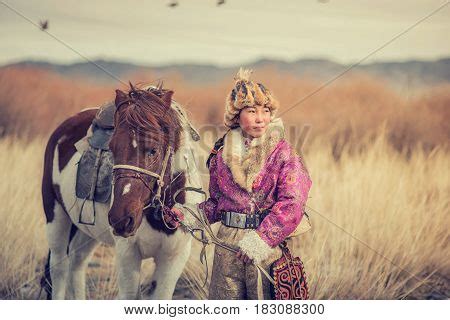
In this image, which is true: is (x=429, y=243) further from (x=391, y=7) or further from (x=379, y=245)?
(x=391, y=7)

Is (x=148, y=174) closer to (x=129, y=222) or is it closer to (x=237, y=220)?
(x=129, y=222)

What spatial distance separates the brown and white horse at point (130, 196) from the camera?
3.54 meters

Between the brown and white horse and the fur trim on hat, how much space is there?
56 centimetres

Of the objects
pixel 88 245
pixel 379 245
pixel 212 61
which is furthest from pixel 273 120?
pixel 88 245

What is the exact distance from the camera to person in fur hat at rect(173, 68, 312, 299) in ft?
11.3

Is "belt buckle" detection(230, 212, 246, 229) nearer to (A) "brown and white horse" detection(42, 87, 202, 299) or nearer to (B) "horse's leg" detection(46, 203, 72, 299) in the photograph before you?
(A) "brown and white horse" detection(42, 87, 202, 299)

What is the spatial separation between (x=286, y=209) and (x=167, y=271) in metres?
0.98

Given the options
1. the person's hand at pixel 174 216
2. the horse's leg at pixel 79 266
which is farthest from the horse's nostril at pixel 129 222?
the horse's leg at pixel 79 266

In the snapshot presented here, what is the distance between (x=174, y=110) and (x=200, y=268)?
3.81 ft

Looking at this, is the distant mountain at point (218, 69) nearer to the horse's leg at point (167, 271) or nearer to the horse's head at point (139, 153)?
the horse's head at point (139, 153)

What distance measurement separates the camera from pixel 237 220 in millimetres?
3516

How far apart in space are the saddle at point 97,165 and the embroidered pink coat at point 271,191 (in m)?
0.53

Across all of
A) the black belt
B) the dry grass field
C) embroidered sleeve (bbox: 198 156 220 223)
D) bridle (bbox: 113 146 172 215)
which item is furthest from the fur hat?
the dry grass field

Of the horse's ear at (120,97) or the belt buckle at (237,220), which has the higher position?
the horse's ear at (120,97)
